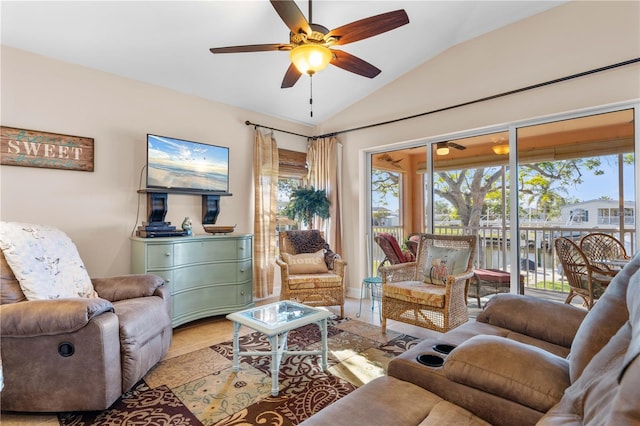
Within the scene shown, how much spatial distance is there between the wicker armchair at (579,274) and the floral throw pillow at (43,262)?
4087mm

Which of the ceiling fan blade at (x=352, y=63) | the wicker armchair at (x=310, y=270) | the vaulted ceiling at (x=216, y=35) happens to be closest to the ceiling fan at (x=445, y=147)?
the vaulted ceiling at (x=216, y=35)

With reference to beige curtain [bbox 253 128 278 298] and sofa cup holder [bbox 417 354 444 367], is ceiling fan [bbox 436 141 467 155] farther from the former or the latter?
sofa cup holder [bbox 417 354 444 367]

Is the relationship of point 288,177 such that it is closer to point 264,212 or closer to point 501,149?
point 264,212

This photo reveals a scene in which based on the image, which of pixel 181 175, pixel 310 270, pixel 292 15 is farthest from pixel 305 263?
pixel 292 15

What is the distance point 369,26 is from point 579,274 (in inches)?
114

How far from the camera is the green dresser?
10.3 ft

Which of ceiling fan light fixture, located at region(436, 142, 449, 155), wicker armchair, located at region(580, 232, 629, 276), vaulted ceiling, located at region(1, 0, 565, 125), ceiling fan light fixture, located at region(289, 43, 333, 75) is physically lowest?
wicker armchair, located at region(580, 232, 629, 276)

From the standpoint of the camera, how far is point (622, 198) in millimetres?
2850

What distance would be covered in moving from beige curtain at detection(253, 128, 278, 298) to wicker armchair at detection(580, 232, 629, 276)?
341 cm

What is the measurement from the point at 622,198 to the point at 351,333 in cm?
269

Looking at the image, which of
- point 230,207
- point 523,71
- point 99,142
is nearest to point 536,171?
point 523,71

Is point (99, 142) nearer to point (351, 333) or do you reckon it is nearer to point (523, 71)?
point (351, 333)

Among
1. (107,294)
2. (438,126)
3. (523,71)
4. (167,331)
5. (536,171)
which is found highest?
(523,71)

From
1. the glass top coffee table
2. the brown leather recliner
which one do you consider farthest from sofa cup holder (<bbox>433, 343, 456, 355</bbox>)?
the brown leather recliner
